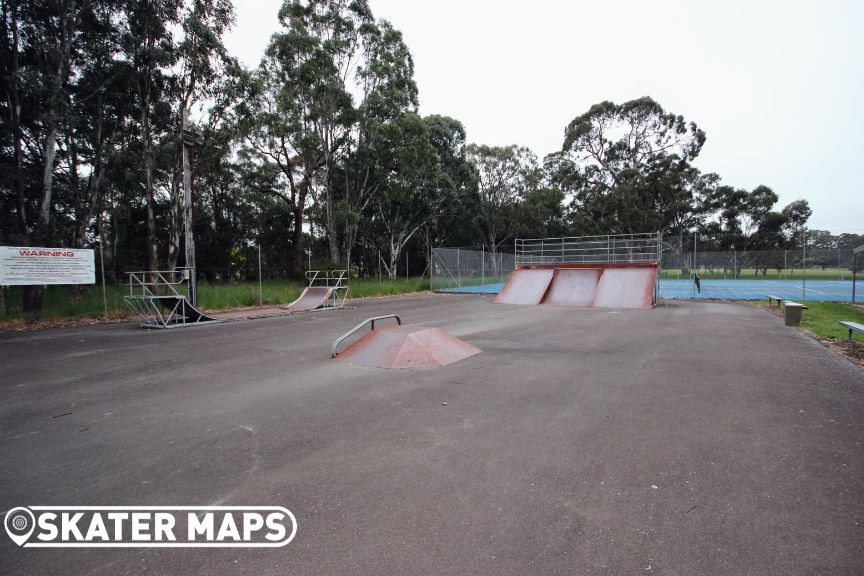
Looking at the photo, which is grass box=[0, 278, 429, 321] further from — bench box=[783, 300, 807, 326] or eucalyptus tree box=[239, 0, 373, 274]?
bench box=[783, 300, 807, 326]

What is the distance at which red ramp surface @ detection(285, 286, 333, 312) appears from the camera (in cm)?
1500

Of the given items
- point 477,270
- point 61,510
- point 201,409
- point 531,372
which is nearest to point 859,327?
point 531,372

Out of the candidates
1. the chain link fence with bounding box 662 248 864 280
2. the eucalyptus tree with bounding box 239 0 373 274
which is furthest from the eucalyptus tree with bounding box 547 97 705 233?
the eucalyptus tree with bounding box 239 0 373 274

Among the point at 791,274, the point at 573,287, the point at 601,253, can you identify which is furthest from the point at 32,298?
the point at 791,274

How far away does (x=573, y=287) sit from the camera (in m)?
17.5

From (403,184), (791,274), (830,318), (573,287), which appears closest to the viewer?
(830,318)

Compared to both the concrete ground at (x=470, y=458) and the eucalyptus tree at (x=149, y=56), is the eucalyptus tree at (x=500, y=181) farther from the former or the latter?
the concrete ground at (x=470, y=458)

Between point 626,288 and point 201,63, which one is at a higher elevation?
point 201,63

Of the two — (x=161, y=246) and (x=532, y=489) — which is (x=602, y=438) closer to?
(x=532, y=489)

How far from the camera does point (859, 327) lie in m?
7.46

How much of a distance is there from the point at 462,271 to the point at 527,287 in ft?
30.8

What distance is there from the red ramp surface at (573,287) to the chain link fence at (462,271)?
7.00m

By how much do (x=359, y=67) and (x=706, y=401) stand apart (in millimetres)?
25780

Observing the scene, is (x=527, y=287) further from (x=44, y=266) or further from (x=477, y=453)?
(x=44, y=266)
